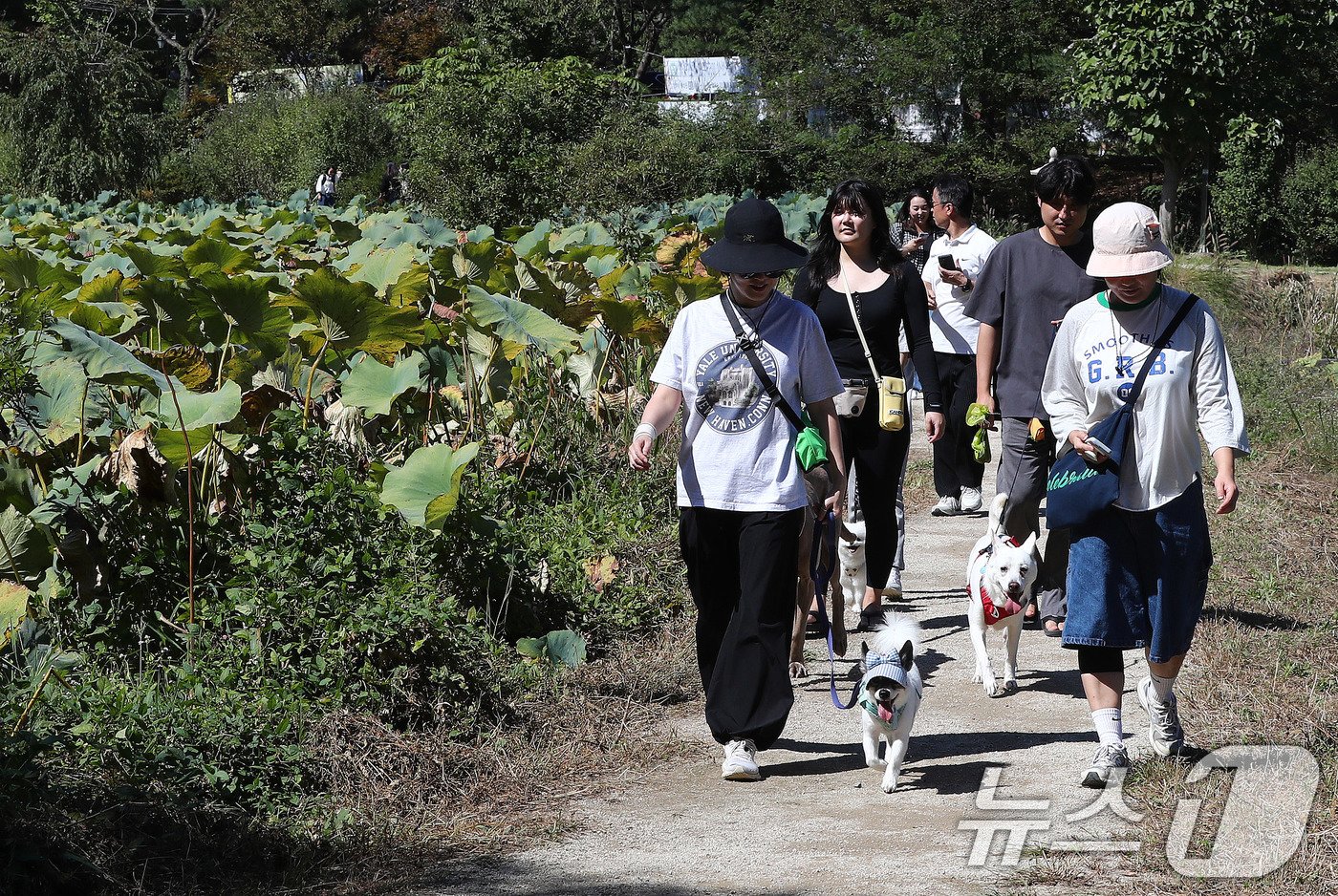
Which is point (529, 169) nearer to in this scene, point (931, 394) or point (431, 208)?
point (431, 208)

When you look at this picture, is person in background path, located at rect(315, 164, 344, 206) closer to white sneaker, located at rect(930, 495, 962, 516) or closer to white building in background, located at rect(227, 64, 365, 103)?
white building in background, located at rect(227, 64, 365, 103)

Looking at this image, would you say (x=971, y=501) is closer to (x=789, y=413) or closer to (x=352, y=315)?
(x=352, y=315)

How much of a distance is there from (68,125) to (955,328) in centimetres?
2270

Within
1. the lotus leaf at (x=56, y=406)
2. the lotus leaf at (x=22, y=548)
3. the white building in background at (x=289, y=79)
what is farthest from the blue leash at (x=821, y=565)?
the white building in background at (x=289, y=79)

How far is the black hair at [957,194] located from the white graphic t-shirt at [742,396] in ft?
11.6

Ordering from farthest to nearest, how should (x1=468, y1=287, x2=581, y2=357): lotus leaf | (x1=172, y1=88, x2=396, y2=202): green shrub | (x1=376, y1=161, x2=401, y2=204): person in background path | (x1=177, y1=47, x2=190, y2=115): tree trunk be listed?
(x1=177, y1=47, x2=190, y2=115): tree trunk, (x1=172, y1=88, x2=396, y2=202): green shrub, (x1=376, y1=161, x2=401, y2=204): person in background path, (x1=468, y1=287, x2=581, y2=357): lotus leaf

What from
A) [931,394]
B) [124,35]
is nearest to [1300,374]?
[931,394]

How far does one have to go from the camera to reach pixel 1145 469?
4527mm

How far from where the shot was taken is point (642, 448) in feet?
15.8

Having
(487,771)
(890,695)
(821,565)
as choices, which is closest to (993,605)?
(821,565)

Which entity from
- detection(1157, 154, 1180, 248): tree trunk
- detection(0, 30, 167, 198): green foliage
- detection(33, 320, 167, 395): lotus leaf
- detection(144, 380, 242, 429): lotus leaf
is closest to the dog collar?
detection(144, 380, 242, 429): lotus leaf

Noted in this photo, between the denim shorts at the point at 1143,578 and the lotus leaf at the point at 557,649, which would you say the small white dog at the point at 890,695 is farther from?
the lotus leaf at the point at 557,649

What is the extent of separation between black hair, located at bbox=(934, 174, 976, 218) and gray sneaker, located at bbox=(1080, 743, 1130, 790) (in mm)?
4309

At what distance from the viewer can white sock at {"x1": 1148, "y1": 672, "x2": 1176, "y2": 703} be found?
182 inches
